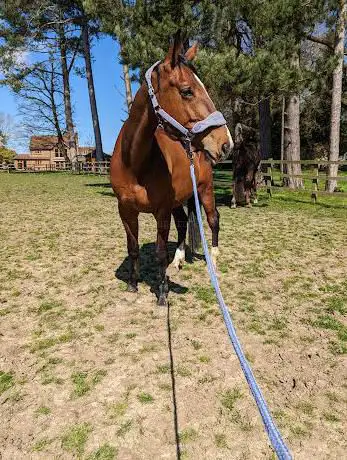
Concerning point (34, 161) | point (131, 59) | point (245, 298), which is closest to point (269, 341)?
point (245, 298)

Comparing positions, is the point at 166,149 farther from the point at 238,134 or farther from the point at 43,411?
the point at 238,134

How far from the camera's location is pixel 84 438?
2367 millimetres

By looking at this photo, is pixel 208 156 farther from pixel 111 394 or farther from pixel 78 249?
pixel 78 249

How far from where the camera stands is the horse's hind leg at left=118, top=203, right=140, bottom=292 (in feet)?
14.4

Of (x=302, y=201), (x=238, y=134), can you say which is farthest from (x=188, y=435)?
(x=302, y=201)

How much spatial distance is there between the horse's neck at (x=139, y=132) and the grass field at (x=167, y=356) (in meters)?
1.68

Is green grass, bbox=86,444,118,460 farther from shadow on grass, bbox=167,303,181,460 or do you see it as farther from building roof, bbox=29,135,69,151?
building roof, bbox=29,135,69,151

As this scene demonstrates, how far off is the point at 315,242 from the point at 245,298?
3271 mm

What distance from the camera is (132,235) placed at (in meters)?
4.62

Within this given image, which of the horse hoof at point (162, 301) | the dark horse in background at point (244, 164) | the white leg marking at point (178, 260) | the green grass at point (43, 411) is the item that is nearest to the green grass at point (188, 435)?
the green grass at point (43, 411)

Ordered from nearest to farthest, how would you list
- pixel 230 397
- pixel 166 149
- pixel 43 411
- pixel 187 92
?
1. pixel 43 411
2. pixel 230 397
3. pixel 187 92
4. pixel 166 149

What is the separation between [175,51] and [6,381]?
288 cm

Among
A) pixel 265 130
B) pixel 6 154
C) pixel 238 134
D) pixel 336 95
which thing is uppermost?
pixel 6 154

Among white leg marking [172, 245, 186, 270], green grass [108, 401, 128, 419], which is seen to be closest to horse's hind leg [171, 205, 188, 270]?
white leg marking [172, 245, 186, 270]
